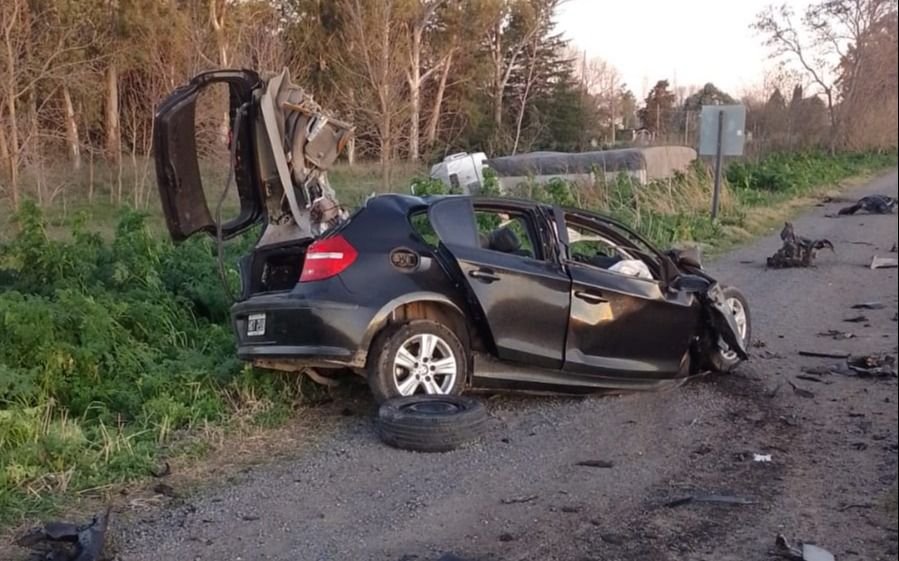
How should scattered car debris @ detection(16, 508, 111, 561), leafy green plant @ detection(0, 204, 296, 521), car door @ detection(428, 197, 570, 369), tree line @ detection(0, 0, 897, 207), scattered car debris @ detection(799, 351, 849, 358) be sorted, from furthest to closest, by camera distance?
tree line @ detection(0, 0, 897, 207) → scattered car debris @ detection(799, 351, 849, 358) → car door @ detection(428, 197, 570, 369) → leafy green plant @ detection(0, 204, 296, 521) → scattered car debris @ detection(16, 508, 111, 561)

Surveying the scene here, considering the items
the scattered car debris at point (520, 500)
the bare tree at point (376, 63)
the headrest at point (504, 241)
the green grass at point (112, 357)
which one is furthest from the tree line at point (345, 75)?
the scattered car debris at point (520, 500)

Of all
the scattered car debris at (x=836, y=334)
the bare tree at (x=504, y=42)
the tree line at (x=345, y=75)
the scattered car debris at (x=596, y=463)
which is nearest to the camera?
the scattered car debris at (x=596, y=463)

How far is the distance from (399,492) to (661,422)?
219cm

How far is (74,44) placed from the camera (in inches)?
583

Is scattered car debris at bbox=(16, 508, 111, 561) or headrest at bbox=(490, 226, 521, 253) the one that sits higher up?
headrest at bbox=(490, 226, 521, 253)

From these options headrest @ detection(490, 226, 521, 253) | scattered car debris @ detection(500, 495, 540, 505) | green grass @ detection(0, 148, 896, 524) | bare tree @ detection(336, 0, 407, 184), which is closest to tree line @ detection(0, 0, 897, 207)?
bare tree @ detection(336, 0, 407, 184)

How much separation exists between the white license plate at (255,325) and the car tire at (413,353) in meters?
0.79

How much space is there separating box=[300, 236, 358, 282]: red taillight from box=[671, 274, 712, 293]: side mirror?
2.74m

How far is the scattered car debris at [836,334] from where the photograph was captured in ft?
30.0

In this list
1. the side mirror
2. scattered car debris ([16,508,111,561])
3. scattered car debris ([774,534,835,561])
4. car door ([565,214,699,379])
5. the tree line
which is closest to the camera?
scattered car debris ([774,534,835,561])

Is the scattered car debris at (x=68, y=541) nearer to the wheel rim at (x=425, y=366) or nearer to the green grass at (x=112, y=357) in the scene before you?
the green grass at (x=112, y=357)

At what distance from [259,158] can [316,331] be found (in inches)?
63.7

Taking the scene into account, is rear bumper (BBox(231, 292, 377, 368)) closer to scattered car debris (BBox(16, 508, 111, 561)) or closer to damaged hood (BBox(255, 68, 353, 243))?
damaged hood (BBox(255, 68, 353, 243))

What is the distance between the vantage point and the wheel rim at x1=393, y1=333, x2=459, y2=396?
6.43 m
